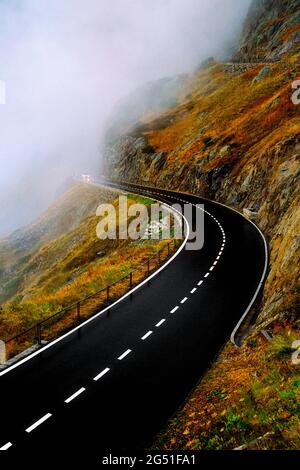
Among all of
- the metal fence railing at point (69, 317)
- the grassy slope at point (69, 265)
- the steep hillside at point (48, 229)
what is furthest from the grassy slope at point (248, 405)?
the steep hillside at point (48, 229)

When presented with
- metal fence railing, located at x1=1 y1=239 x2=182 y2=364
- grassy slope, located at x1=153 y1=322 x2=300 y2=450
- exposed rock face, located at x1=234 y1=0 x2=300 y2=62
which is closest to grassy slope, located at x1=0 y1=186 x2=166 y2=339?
metal fence railing, located at x1=1 y1=239 x2=182 y2=364

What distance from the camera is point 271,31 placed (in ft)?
370

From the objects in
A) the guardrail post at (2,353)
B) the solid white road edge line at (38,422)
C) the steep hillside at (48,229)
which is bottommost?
the steep hillside at (48,229)

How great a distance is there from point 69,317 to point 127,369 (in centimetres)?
588

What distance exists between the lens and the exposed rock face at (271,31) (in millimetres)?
95875

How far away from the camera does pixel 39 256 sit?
183 feet

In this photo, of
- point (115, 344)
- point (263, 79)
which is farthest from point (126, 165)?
point (115, 344)

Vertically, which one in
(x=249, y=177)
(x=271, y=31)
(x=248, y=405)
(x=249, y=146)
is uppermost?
(x=271, y=31)

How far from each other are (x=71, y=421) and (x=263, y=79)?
77771 mm

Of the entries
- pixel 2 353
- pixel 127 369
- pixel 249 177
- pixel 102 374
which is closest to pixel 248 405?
pixel 127 369

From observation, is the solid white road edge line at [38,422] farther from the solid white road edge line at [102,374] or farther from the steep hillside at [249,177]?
the steep hillside at [249,177]

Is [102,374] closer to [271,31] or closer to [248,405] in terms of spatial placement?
[248,405]

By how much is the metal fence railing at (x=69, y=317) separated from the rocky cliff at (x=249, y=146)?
7.70 meters

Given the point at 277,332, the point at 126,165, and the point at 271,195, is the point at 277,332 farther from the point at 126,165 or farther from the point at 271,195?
the point at 126,165
